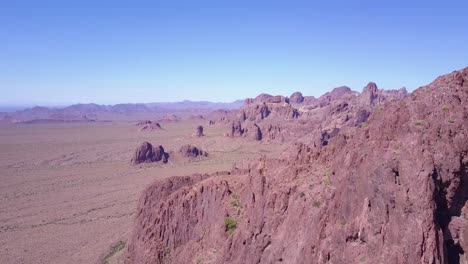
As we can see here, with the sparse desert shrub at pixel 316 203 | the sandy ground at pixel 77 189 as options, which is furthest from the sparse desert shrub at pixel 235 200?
the sandy ground at pixel 77 189

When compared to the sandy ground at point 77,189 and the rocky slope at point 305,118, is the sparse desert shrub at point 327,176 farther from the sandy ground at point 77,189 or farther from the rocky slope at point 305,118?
the rocky slope at point 305,118

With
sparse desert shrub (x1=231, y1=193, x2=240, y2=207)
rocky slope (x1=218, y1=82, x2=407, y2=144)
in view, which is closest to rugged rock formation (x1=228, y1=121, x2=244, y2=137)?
rocky slope (x1=218, y1=82, x2=407, y2=144)

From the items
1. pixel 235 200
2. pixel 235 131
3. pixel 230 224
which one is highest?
pixel 235 200

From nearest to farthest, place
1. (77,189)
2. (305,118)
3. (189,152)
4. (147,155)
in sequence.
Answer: (77,189) < (147,155) < (189,152) < (305,118)

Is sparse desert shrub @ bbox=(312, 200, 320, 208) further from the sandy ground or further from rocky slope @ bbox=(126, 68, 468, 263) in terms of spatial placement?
the sandy ground

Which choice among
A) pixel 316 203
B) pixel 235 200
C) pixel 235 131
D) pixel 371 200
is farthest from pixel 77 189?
pixel 235 131

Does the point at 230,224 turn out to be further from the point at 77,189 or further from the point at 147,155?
the point at 147,155
